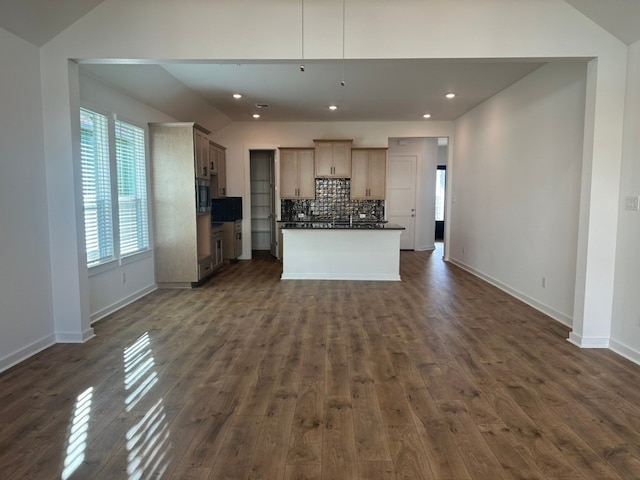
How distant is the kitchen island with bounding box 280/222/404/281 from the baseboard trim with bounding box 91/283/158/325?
2.03 m

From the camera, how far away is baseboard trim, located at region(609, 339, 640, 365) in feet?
10.3

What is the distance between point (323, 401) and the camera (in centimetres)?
255

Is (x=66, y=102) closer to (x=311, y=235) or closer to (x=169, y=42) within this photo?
(x=169, y=42)

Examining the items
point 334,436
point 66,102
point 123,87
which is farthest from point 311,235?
point 334,436

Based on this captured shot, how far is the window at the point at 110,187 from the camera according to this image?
4.16m

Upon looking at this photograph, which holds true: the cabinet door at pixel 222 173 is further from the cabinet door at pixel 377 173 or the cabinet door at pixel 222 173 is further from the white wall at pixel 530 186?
the white wall at pixel 530 186

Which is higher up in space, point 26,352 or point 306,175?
point 306,175

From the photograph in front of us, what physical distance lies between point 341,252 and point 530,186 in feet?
9.38

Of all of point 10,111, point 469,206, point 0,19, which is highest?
point 0,19

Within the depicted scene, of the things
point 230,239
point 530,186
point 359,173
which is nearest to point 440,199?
point 359,173

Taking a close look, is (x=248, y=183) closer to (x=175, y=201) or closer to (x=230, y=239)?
(x=230, y=239)

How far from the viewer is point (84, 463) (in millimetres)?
1946

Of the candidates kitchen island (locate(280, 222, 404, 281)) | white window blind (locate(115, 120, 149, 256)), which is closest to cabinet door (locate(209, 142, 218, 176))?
white window blind (locate(115, 120, 149, 256))

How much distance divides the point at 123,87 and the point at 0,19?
1.81 meters
